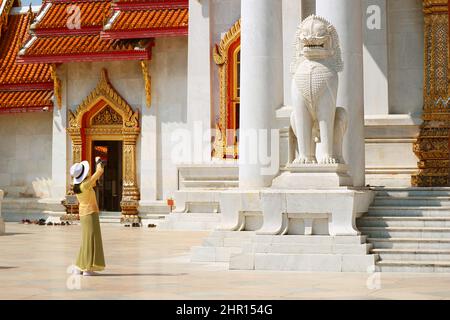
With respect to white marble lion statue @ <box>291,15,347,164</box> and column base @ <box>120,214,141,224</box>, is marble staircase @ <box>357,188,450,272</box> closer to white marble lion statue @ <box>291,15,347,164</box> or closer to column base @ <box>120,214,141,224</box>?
white marble lion statue @ <box>291,15,347,164</box>

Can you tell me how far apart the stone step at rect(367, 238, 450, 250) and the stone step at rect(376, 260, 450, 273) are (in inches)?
22.8

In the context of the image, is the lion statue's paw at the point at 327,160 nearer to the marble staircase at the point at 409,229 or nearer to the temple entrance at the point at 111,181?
the marble staircase at the point at 409,229

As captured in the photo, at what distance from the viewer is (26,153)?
32.0m

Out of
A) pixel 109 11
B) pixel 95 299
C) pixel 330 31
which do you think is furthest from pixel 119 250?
pixel 109 11

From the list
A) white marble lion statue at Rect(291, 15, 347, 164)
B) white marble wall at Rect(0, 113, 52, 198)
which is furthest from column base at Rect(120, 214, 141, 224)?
white marble lion statue at Rect(291, 15, 347, 164)

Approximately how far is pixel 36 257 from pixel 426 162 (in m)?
8.99

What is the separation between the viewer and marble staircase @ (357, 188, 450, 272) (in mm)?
13930

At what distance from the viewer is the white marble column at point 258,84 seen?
17500 mm

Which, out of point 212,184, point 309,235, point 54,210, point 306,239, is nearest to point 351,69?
point 309,235

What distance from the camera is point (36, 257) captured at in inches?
670

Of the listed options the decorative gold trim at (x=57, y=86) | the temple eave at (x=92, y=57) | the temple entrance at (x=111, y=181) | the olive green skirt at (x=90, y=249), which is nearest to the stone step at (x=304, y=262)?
the olive green skirt at (x=90, y=249)

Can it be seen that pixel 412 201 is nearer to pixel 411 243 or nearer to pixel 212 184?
pixel 411 243

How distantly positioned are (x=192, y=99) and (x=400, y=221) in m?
10.4
